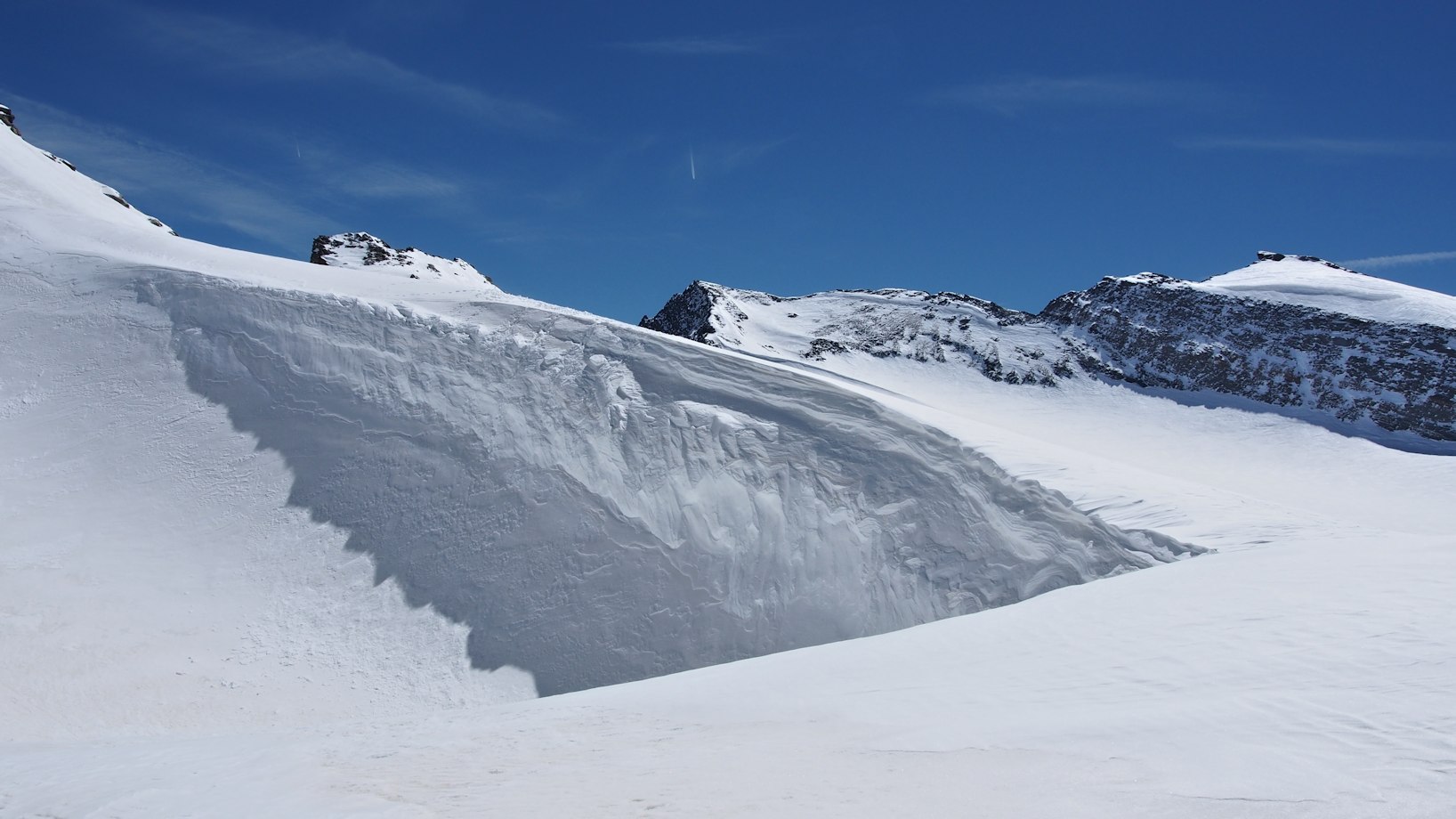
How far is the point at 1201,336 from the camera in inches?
1769

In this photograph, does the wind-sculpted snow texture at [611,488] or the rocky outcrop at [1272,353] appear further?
the rocky outcrop at [1272,353]

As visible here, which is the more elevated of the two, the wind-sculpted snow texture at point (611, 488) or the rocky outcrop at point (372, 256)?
the rocky outcrop at point (372, 256)

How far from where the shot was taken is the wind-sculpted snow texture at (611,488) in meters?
16.2

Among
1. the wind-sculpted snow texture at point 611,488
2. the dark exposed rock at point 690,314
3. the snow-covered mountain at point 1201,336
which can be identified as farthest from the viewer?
the dark exposed rock at point 690,314

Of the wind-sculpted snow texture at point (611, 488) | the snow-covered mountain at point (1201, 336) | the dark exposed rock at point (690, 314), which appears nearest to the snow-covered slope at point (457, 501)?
the wind-sculpted snow texture at point (611, 488)

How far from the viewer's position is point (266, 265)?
26.9 meters

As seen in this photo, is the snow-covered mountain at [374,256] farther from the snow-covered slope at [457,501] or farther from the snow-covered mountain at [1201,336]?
the snow-covered slope at [457,501]

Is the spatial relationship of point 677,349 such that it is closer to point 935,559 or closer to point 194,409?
point 935,559

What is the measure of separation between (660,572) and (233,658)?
25.1 feet

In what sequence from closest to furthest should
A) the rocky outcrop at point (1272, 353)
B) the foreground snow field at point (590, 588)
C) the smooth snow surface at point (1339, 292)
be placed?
the foreground snow field at point (590, 588)
the rocky outcrop at point (1272, 353)
the smooth snow surface at point (1339, 292)

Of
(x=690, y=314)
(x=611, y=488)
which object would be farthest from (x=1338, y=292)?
(x=611, y=488)

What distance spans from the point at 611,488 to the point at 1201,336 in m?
38.8

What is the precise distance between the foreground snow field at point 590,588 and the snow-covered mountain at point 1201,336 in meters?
10.8

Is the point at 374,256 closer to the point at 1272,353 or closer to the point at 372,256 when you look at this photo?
the point at 372,256
